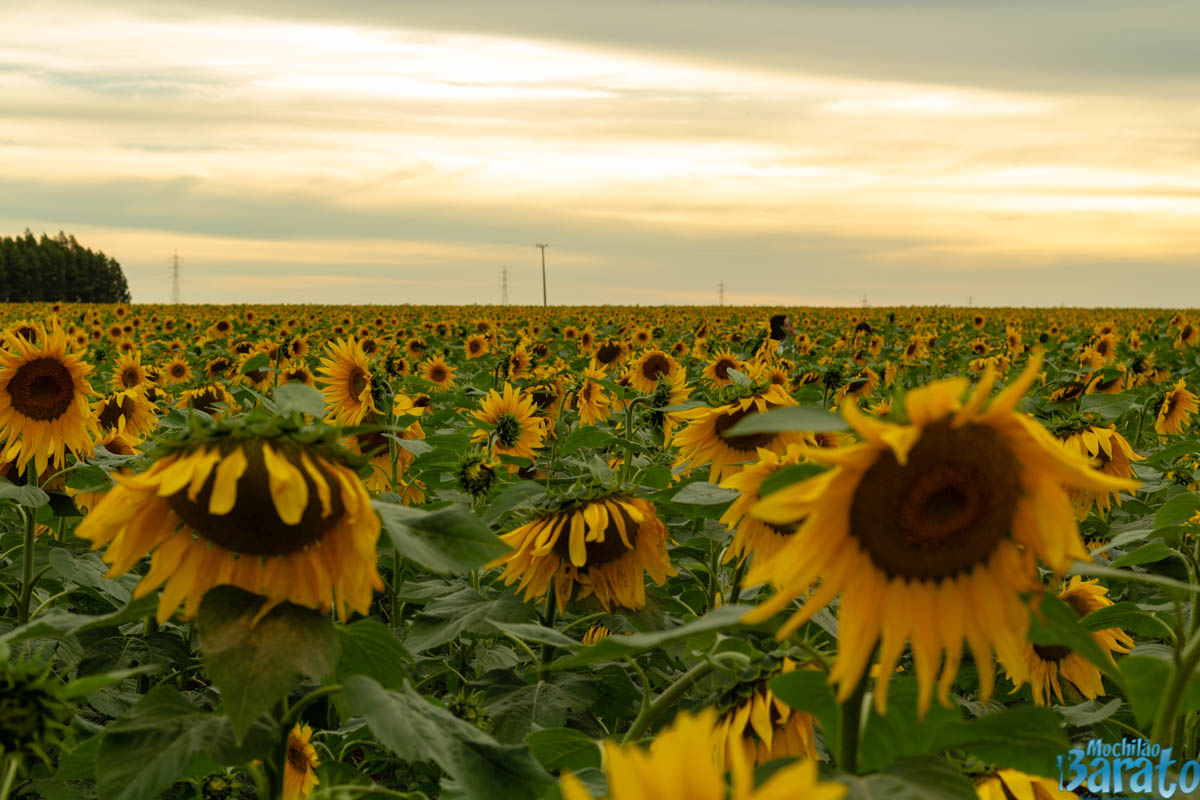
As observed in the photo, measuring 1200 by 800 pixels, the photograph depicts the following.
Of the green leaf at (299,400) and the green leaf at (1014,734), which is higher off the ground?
the green leaf at (299,400)

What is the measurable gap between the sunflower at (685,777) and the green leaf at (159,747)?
96 cm

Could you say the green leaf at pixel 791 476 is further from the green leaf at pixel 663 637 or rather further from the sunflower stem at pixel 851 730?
the sunflower stem at pixel 851 730

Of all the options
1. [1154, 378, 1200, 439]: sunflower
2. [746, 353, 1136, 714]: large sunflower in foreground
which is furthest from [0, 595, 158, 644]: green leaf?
[1154, 378, 1200, 439]: sunflower

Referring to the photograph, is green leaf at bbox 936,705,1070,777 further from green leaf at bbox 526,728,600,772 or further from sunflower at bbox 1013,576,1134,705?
sunflower at bbox 1013,576,1134,705

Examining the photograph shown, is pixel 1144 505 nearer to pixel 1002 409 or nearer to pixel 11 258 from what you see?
pixel 1002 409

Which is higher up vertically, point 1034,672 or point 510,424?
point 510,424

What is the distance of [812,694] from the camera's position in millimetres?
1613

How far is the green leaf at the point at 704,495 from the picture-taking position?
112 inches

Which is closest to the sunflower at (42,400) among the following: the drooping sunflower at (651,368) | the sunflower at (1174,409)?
the drooping sunflower at (651,368)

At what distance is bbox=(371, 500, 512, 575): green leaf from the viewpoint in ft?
5.57

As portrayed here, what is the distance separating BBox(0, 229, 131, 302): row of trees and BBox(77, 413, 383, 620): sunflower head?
95218mm

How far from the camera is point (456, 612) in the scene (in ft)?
9.30

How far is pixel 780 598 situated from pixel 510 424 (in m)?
4.95

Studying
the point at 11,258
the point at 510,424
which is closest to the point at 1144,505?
the point at 510,424
